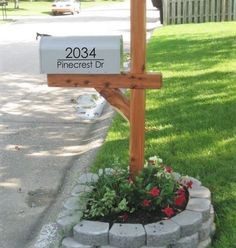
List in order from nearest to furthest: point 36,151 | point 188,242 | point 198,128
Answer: point 188,242, point 198,128, point 36,151

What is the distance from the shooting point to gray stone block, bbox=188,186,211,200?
396cm

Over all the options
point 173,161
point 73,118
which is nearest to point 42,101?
point 73,118

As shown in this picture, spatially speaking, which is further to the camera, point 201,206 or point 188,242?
point 201,206

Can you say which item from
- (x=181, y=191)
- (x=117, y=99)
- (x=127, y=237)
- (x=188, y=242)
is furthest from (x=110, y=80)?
(x=188, y=242)

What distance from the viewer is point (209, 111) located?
21.5 ft

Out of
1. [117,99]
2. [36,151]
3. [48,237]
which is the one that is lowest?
[36,151]

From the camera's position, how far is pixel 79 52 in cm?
369

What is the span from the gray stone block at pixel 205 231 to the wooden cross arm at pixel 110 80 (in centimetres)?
98

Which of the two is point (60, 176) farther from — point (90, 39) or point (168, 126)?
point (90, 39)

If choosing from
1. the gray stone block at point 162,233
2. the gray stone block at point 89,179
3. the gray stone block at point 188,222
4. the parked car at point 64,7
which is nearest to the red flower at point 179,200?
the gray stone block at point 188,222

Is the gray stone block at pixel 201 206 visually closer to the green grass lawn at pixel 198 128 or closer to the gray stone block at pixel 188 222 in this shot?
the gray stone block at pixel 188 222

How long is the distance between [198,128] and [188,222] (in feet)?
8.16

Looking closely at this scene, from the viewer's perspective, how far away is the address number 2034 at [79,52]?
145 inches

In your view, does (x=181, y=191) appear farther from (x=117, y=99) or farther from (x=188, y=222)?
(x=117, y=99)
